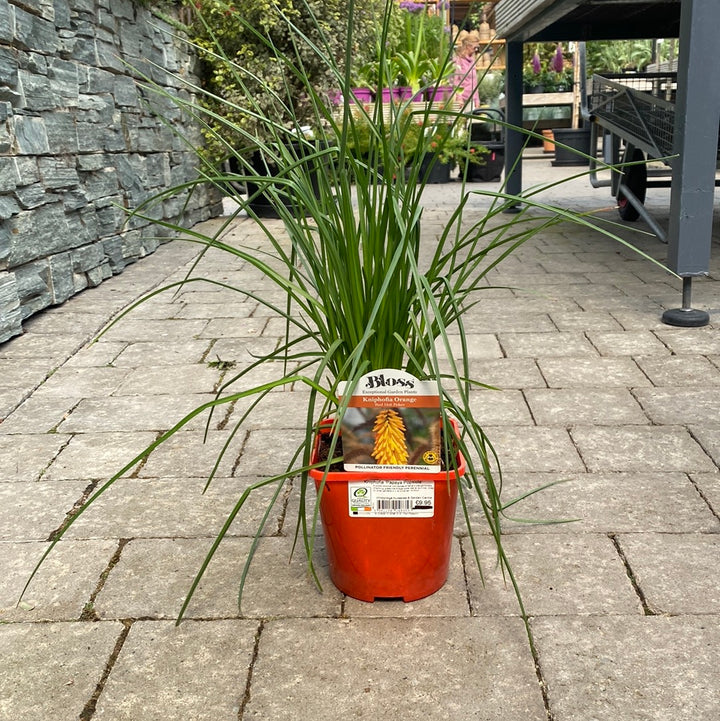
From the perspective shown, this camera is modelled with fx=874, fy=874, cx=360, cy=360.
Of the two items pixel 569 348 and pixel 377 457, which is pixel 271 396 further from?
pixel 377 457

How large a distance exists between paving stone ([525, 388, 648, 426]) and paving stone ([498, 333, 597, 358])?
1.23 ft

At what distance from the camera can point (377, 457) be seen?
1457 mm

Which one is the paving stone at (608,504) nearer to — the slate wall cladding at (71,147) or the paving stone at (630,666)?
the paving stone at (630,666)

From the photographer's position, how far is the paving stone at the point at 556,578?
1552 millimetres

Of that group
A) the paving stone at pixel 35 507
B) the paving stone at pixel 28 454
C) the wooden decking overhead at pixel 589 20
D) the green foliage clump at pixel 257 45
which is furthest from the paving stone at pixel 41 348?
the wooden decking overhead at pixel 589 20

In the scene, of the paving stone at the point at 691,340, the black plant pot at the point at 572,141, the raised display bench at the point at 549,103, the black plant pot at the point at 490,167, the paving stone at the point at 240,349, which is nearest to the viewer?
the paving stone at the point at 691,340


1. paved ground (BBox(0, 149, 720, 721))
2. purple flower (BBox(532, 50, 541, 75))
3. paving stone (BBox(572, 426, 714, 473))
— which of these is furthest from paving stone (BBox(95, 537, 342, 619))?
purple flower (BBox(532, 50, 541, 75))

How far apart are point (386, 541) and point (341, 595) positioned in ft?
0.56

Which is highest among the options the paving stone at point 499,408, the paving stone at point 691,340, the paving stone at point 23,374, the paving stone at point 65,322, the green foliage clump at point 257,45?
the green foliage clump at point 257,45

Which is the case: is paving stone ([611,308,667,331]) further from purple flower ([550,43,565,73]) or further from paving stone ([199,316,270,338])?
purple flower ([550,43,565,73])

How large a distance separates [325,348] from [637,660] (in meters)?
0.77

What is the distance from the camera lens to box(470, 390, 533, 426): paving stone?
8.05 ft

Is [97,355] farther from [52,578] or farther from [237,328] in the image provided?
[52,578]

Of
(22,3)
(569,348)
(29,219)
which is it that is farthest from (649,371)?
(22,3)
